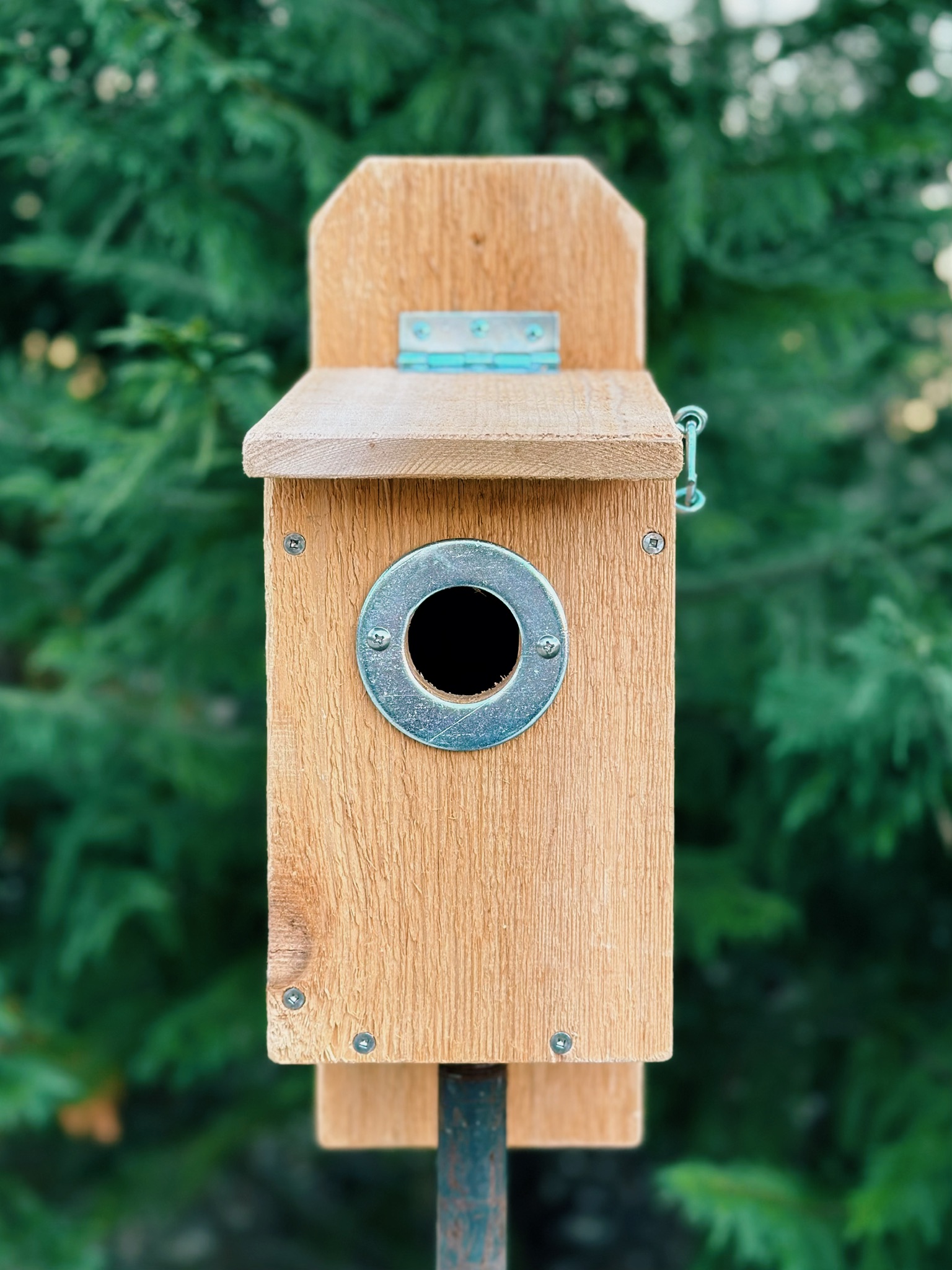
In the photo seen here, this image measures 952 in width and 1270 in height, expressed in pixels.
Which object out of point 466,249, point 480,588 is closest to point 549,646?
point 480,588

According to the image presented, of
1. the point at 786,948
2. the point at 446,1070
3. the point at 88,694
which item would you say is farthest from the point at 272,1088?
the point at 446,1070

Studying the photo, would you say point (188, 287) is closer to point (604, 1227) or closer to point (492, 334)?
point (492, 334)

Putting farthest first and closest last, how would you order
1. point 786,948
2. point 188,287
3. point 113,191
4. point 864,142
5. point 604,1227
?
point 604,1227
point 786,948
point 113,191
point 188,287
point 864,142

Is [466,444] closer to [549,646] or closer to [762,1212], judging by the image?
[549,646]

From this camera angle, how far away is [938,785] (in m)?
2.04

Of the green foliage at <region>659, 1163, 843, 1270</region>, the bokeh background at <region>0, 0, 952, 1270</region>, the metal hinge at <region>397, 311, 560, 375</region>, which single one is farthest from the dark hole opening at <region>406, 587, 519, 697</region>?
the green foliage at <region>659, 1163, 843, 1270</region>

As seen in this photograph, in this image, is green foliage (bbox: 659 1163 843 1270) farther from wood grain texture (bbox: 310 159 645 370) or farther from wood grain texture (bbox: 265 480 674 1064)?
wood grain texture (bbox: 310 159 645 370)

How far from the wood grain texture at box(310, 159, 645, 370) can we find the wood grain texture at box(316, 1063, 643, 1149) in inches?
34.5

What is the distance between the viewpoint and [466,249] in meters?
1.44

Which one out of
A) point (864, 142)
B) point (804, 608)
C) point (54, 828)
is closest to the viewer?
point (864, 142)

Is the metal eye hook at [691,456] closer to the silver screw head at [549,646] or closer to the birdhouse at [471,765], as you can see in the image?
the birdhouse at [471,765]

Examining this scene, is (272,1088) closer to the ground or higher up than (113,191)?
closer to the ground

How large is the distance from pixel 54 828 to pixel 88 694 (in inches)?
22.8

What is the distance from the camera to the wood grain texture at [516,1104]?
1.53m
